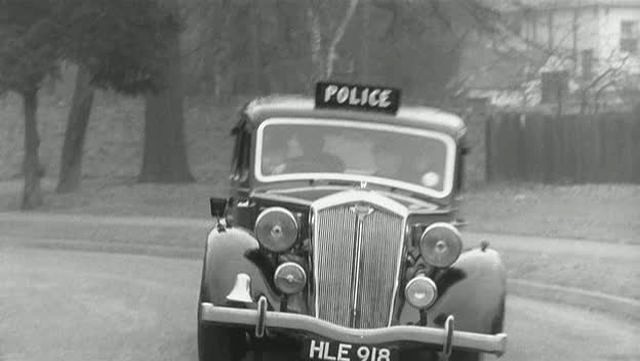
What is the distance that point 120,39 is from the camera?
27344mm

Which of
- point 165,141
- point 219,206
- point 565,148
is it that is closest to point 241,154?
point 219,206

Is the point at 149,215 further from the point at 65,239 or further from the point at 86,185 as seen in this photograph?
the point at 86,185

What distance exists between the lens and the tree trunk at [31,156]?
92.6ft

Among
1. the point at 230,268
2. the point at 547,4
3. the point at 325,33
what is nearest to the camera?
the point at 230,268

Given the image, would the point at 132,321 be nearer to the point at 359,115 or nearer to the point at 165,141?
the point at 359,115

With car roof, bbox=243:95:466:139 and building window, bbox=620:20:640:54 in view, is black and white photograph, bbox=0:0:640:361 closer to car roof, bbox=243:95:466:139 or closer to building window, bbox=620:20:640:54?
car roof, bbox=243:95:466:139

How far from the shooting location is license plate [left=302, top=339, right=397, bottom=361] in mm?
8680

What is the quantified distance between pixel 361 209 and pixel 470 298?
34.9 inches

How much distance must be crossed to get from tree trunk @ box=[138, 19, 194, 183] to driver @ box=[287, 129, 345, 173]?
2426 centimetres

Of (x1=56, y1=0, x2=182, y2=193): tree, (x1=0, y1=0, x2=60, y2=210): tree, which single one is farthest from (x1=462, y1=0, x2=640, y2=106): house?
(x1=0, y1=0, x2=60, y2=210): tree

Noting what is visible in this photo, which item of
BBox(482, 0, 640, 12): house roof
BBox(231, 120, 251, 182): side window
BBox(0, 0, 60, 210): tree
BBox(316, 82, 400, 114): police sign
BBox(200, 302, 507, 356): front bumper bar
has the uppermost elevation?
BBox(482, 0, 640, 12): house roof

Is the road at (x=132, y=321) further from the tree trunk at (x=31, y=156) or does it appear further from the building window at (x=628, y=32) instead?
the building window at (x=628, y=32)

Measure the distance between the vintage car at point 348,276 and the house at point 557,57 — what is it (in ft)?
74.6

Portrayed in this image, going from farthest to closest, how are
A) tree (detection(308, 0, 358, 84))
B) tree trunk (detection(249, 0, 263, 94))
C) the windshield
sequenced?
tree trunk (detection(249, 0, 263, 94)) < tree (detection(308, 0, 358, 84)) < the windshield
